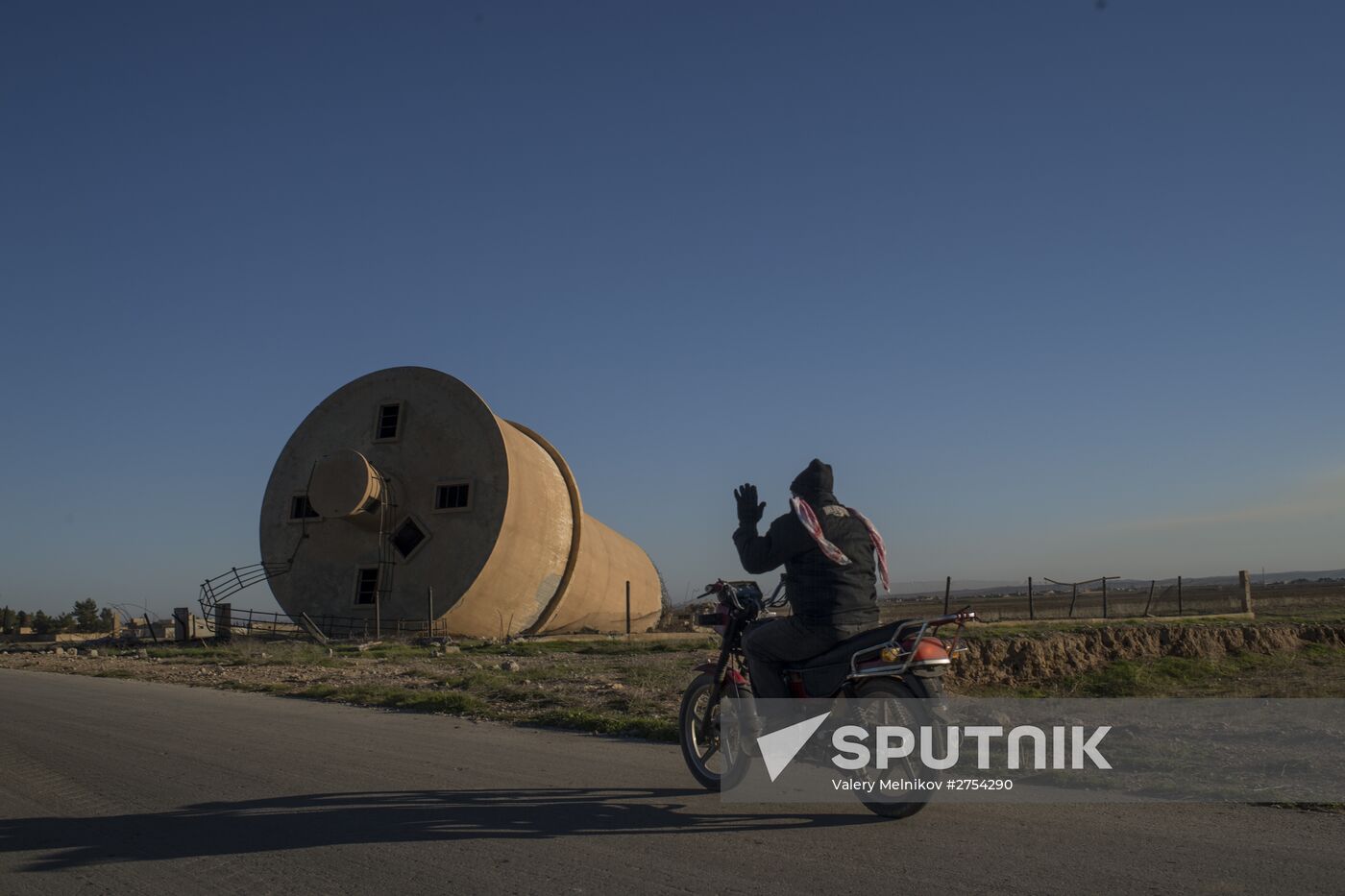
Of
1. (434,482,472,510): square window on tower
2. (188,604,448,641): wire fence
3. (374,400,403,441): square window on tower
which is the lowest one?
(188,604,448,641): wire fence

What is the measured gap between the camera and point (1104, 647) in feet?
51.3

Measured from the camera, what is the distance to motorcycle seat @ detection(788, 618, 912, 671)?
5.45 m

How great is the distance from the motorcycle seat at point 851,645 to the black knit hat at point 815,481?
0.84 m

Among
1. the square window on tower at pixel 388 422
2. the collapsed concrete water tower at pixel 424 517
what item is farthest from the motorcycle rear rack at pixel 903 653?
the square window on tower at pixel 388 422

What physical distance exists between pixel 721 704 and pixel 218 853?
9.35 ft

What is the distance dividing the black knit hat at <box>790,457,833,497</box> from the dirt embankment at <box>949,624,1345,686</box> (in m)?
7.46

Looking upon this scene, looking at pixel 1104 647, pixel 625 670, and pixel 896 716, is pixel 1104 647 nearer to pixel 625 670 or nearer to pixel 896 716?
pixel 625 670

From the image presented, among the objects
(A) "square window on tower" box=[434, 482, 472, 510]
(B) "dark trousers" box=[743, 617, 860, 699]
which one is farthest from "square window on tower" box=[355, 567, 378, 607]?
(B) "dark trousers" box=[743, 617, 860, 699]

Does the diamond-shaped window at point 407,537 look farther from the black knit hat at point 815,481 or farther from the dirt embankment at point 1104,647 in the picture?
the black knit hat at point 815,481

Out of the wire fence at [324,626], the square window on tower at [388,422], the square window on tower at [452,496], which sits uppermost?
the square window on tower at [388,422]

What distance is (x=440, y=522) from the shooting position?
2495 centimetres

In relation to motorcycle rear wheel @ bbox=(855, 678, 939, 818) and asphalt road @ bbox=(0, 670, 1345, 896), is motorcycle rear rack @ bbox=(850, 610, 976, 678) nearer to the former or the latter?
motorcycle rear wheel @ bbox=(855, 678, 939, 818)

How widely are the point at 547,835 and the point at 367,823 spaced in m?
1.07

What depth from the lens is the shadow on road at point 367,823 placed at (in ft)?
17.0
